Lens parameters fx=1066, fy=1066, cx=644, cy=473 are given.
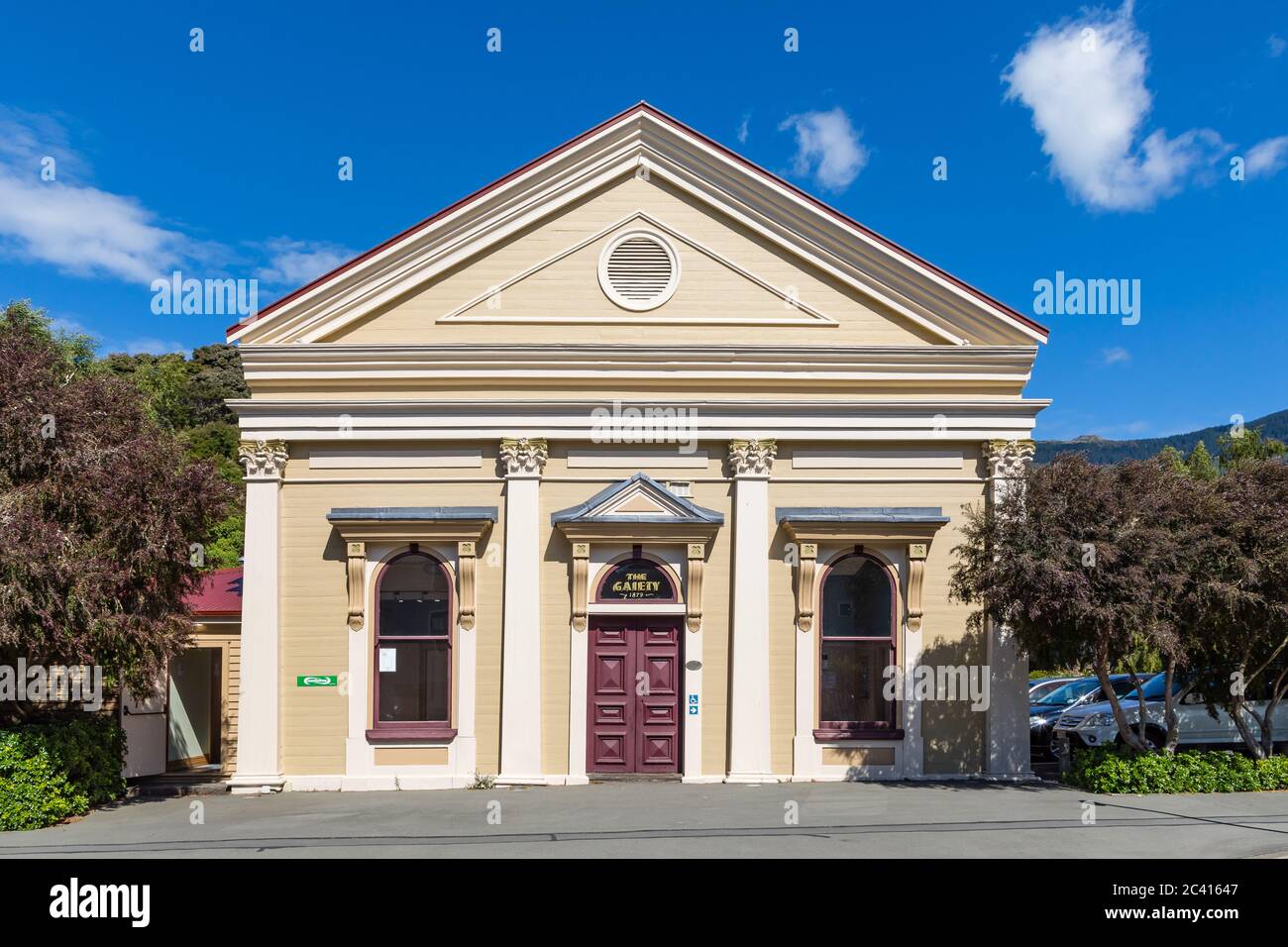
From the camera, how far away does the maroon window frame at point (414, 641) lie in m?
16.2

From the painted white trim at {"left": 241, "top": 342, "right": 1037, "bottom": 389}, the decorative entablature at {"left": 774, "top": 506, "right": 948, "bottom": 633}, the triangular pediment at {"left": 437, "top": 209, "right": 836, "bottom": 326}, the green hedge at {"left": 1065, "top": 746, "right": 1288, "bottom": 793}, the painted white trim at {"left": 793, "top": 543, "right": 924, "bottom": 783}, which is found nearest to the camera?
the green hedge at {"left": 1065, "top": 746, "right": 1288, "bottom": 793}

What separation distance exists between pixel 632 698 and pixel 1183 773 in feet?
25.9

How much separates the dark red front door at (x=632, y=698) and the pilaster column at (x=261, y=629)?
4.77 meters

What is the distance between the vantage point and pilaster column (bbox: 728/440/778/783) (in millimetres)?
16109

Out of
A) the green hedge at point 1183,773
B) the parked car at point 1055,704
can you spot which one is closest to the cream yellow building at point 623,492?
the green hedge at point 1183,773

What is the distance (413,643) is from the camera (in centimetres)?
1650

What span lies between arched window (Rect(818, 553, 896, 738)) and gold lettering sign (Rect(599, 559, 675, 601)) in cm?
253

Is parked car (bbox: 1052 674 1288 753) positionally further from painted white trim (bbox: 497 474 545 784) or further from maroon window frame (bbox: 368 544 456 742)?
maroon window frame (bbox: 368 544 456 742)

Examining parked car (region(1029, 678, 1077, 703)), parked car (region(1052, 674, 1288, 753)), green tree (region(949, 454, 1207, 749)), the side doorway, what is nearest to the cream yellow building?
green tree (region(949, 454, 1207, 749))

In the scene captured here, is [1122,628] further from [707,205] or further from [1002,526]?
[707,205]

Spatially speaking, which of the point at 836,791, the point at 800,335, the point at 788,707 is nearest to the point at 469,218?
the point at 800,335

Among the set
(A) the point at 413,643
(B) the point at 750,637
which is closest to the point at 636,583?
(B) the point at 750,637

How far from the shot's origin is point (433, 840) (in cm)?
1207

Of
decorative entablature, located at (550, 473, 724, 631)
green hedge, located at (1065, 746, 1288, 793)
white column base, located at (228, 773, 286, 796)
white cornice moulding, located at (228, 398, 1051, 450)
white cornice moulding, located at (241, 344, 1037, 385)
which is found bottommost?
white column base, located at (228, 773, 286, 796)
